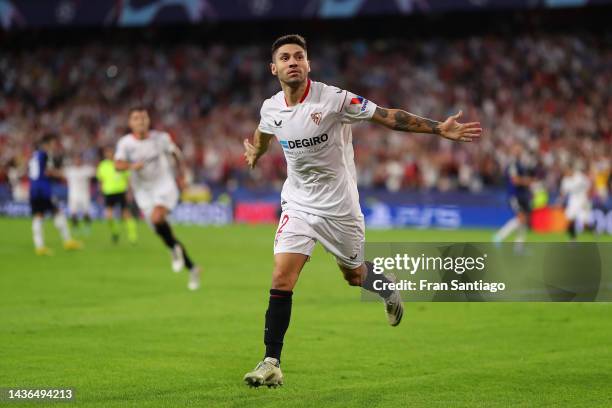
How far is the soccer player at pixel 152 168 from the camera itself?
14.0m

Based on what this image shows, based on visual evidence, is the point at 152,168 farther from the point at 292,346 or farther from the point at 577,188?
the point at 577,188

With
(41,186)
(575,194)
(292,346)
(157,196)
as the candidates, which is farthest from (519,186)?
(292,346)

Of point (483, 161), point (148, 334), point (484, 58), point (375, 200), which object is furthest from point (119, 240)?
point (484, 58)

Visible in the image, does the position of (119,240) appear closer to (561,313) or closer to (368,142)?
(368,142)

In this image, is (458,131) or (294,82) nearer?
(458,131)

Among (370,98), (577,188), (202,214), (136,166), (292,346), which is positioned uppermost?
(370,98)

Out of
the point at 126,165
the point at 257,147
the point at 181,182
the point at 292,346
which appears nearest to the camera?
the point at 257,147

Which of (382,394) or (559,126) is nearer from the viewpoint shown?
(382,394)

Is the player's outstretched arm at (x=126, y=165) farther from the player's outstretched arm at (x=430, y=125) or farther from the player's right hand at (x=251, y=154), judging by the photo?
the player's outstretched arm at (x=430, y=125)

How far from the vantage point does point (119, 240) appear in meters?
23.4

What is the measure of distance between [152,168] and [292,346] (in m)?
6.26

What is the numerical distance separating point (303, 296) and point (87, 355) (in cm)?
497

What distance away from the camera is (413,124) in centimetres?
693

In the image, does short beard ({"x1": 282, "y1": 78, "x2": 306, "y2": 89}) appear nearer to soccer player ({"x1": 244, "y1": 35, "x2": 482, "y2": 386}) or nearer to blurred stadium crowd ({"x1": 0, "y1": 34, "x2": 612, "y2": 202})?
soccer player ({"x1": 244, "y1": 35, "x2": 482, "y2": 386})
